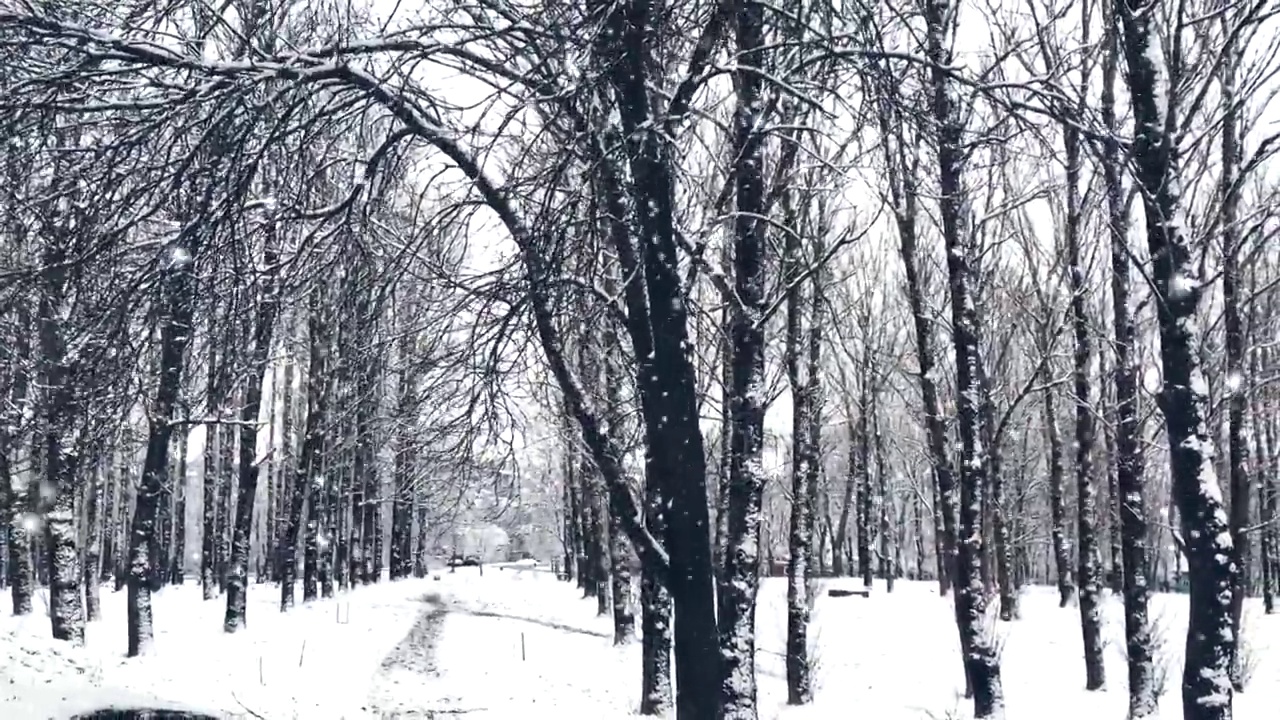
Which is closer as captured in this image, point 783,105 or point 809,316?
point 783,105

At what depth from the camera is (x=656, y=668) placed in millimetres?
14406

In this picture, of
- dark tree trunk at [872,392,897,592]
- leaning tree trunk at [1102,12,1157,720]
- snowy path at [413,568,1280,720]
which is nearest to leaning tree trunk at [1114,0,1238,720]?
leaning tree trunk at [1102,12,1157,720]

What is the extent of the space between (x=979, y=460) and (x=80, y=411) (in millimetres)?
9928

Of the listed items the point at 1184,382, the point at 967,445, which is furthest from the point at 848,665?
the point at 1184,382

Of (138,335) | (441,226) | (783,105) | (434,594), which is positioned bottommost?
(434,594)

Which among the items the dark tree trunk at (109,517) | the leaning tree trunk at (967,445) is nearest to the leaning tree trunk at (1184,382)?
the leaning tree trunk at (967,445)

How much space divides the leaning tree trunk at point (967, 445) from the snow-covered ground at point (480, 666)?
2.30 meters

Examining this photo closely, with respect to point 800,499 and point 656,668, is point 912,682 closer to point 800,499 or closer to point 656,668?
point 800,499

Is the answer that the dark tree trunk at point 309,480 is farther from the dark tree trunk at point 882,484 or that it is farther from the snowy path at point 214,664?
the dark tree trunk at point 882,484

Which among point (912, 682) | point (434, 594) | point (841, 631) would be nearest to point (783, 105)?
point (912, 682)

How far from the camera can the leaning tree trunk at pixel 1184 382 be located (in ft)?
25.4

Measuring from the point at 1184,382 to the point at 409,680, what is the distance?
1435 cm

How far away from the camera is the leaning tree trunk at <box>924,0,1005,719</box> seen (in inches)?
488

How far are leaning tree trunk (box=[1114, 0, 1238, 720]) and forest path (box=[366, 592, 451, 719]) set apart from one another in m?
10.2
